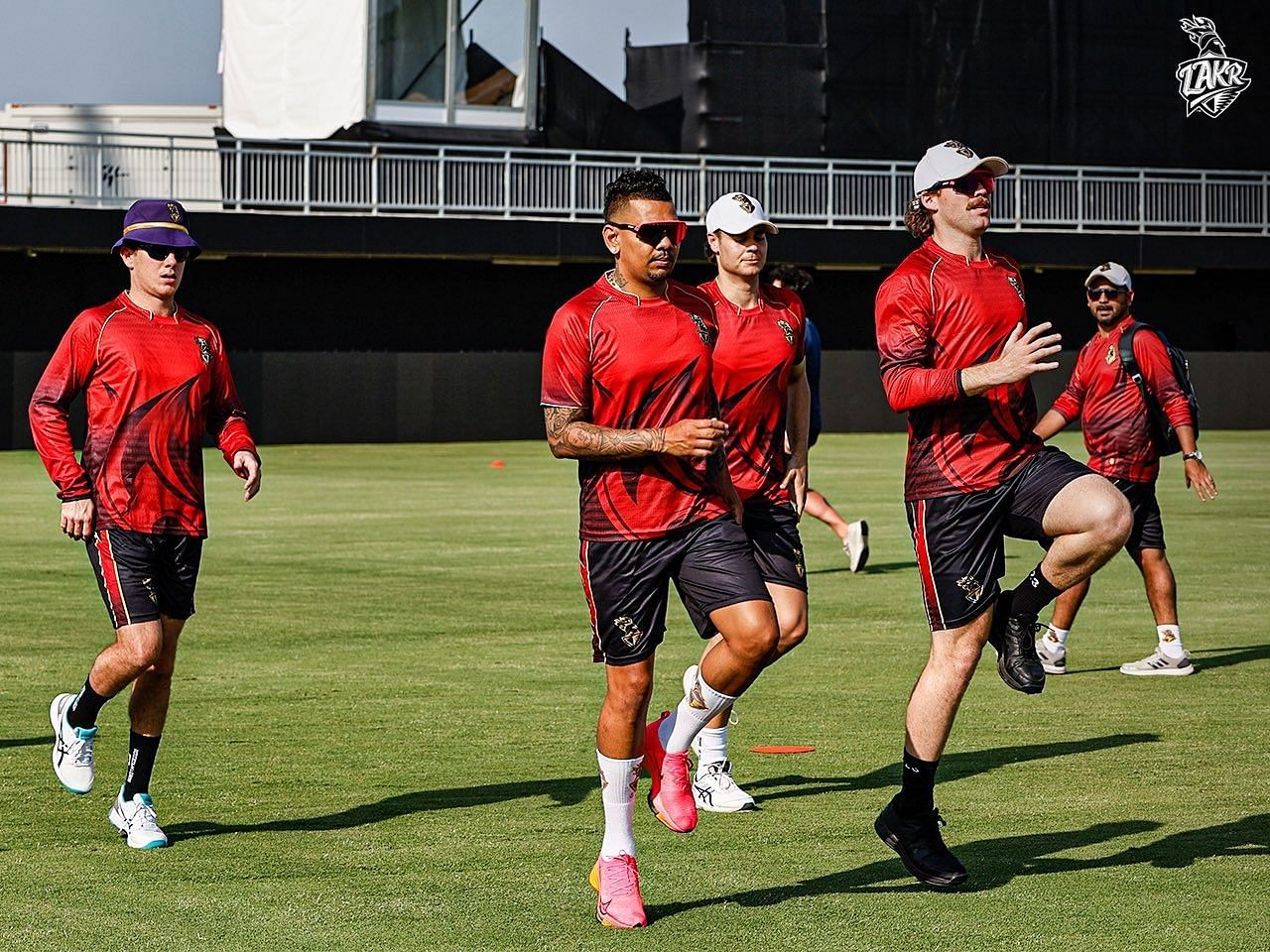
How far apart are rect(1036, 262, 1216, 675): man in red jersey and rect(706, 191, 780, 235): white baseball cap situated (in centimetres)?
352

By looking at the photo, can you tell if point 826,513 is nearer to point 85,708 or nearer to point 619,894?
point 85,708

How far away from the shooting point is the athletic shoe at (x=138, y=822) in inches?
262

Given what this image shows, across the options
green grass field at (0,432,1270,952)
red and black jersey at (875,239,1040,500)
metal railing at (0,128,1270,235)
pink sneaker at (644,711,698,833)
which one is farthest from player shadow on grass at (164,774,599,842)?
metal railing at (0,128,1270,235)

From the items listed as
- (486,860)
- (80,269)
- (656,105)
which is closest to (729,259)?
(486,860)

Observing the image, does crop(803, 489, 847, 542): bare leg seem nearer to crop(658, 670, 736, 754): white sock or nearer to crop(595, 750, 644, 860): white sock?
crop(658, 670, 736, 754): white sock

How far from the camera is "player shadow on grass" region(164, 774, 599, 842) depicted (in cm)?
695

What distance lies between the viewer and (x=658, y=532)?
6.07 meters

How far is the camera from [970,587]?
21.1 ft

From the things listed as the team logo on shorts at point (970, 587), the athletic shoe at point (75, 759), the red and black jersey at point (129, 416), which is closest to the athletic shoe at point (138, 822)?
the athletic shoe at point (75, 759)

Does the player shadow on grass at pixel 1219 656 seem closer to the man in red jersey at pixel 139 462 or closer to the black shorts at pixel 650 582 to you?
the black shorts at pixel 650 582

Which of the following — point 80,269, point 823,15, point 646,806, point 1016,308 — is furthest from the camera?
point 823,15

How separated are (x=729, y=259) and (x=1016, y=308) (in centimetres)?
161

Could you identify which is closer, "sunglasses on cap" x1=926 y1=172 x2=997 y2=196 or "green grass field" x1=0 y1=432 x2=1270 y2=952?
"green grass field" x1=0 y1=432 x2=1270 y2=952

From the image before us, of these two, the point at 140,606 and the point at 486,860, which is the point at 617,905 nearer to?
the point at 486,860
